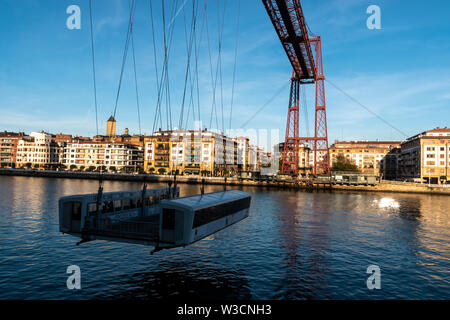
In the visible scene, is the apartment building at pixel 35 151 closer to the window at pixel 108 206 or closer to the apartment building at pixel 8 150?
the apartment building at pixel 8 150

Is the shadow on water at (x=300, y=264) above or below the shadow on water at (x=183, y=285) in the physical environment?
below

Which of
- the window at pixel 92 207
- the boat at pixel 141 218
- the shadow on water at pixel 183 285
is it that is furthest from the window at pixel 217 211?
the window at pixel 92 207

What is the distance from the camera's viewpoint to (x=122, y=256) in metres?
20.6

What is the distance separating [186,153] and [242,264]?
103 m

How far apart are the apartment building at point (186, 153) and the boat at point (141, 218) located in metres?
95.4

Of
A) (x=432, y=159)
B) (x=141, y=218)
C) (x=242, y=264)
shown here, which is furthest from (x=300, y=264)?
(x=432, y=159)

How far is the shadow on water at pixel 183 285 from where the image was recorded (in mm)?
14531

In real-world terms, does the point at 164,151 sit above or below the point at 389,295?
above

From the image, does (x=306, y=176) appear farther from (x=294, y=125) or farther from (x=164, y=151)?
(x=164, y=151)

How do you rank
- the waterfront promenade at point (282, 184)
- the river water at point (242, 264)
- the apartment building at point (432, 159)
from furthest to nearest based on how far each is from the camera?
the apartment building at point (432, 159), the waterfront promenade at point (282, 184), the river water at point (242, 264)

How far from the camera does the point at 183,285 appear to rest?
15.8 metres

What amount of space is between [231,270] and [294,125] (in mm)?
64737

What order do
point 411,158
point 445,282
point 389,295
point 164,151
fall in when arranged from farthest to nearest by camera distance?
1. point 164,151
2. point 411,158
3. point 445,282
4. point 389,295
